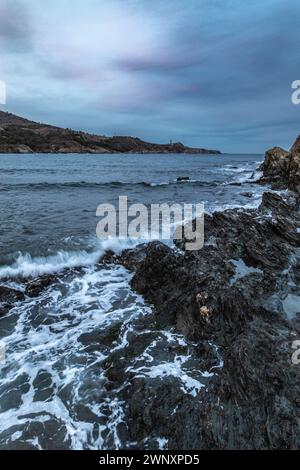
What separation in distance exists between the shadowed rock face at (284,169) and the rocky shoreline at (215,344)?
624 inches

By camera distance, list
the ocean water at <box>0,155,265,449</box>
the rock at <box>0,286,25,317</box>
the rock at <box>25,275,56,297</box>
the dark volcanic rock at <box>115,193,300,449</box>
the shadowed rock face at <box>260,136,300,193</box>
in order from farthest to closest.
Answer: the shadowed rock face at <box>260,136,300,193</box>
the rock at <box>25,275,56,297</box>
the rock at <box>0,286,25,317</box>
the ocean water at <box>0,155,265,449</box>
the dark volcanic rock at <box>115,193,300,449</box>

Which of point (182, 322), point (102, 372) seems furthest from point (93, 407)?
point (182, 322)

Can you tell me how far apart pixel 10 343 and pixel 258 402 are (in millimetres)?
4726

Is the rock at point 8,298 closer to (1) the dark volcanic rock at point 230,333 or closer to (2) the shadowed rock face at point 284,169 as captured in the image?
(1) the dark volcanic rock at point 230,333

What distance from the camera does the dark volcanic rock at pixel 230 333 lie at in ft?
14.0

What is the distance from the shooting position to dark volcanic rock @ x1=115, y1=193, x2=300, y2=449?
14.0 ft

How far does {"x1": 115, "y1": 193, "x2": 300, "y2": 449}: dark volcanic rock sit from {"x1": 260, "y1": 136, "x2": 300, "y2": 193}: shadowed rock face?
1511 centimetres

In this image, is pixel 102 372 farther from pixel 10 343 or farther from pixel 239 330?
pixel 239 330

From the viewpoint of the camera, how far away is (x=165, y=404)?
4.70 metres

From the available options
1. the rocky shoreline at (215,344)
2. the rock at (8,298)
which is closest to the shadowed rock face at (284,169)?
the rocky shoreline at (215,344)

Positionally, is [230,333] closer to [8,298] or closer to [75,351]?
[75,351]

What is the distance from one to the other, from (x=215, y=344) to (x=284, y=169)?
27609 mm

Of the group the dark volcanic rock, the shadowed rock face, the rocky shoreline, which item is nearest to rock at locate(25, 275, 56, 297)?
the rocky shoreline

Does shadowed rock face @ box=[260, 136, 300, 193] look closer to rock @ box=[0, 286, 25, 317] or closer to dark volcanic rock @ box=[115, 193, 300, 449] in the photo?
dark volcanic rock @ box=[115, 193, 300, 449]
